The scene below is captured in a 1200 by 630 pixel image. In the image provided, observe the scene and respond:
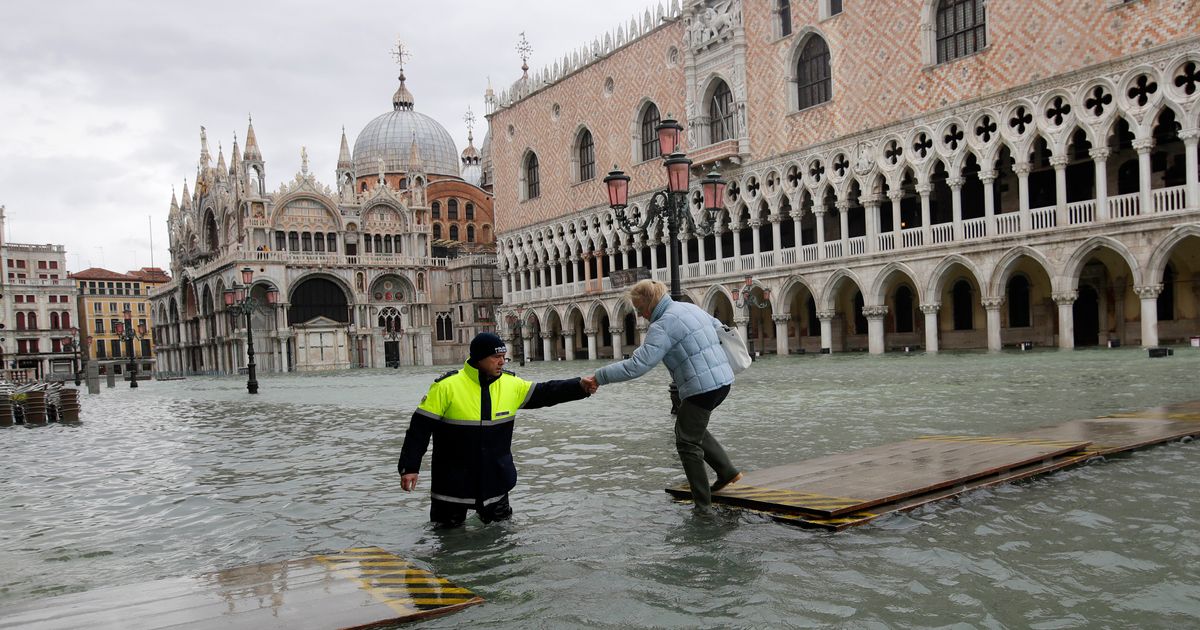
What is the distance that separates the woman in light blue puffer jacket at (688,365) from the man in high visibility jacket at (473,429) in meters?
0.39

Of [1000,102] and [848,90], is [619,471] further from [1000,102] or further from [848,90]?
[848,90]

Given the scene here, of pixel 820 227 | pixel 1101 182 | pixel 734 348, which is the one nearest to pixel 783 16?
pixel 820 227

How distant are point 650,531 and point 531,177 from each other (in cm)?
4312

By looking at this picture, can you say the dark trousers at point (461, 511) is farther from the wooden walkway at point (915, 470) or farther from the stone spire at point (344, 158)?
the stone spire at point (344, 158)

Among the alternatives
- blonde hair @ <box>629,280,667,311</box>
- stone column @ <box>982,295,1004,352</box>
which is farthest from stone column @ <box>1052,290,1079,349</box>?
blonde hair @ <box>629,280,667,311</box>

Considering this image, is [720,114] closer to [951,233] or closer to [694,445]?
[951,233]

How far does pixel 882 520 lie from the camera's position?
502cm

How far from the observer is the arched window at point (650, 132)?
124ft

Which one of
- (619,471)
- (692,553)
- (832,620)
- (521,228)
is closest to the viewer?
(832,620)

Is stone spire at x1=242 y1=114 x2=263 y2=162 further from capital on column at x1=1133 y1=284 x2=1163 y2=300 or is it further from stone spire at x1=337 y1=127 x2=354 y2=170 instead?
capital on column at x1=1133 y1=284 x2=1163 y2=300

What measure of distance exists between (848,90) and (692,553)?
A: 88.0ft

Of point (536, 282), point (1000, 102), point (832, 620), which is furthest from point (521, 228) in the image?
point (832, 620)

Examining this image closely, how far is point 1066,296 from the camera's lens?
23.5 m

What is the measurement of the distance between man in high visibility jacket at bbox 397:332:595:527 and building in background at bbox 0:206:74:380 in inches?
3372
